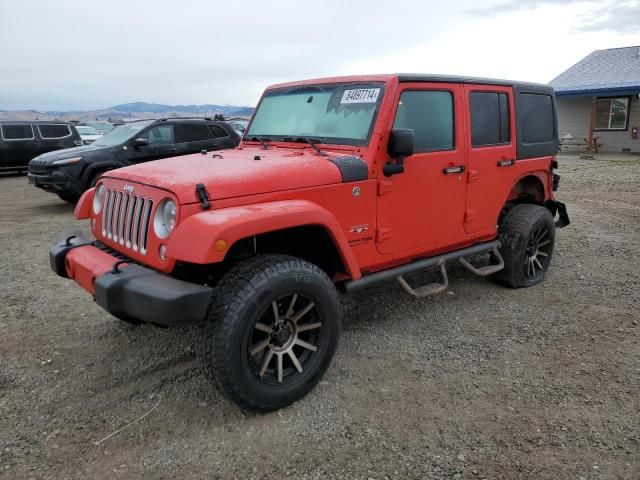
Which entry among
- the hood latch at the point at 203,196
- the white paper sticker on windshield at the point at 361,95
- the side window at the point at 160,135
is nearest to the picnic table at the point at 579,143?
the side window at the point at 160,135

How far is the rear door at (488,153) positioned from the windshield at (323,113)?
3.32 feet

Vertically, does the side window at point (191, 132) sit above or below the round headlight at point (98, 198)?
above

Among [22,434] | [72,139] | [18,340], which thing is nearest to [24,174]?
[72,139]

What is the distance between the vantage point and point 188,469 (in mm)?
2479

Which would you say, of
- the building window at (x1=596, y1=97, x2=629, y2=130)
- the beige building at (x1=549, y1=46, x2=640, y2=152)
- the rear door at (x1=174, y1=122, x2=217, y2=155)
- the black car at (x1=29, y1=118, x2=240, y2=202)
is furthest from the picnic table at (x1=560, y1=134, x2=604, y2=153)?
the rear door at (x1=174, y1=122, x2=217, y2=155)

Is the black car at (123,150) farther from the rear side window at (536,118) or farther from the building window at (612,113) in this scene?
the building window at (612,113)

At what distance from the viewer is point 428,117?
378 cm

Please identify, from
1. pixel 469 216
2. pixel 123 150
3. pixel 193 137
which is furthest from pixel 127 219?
pixel 193 137

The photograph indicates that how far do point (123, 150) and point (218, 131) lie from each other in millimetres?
1911

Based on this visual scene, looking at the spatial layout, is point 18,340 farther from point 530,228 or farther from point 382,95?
point 530,228

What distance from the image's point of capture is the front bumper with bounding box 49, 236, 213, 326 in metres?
2.45

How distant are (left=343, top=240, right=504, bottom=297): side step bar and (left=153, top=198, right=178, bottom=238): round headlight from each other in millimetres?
1243

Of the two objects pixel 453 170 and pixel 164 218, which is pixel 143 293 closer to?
pixel 164 218

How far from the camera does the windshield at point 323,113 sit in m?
3.50
